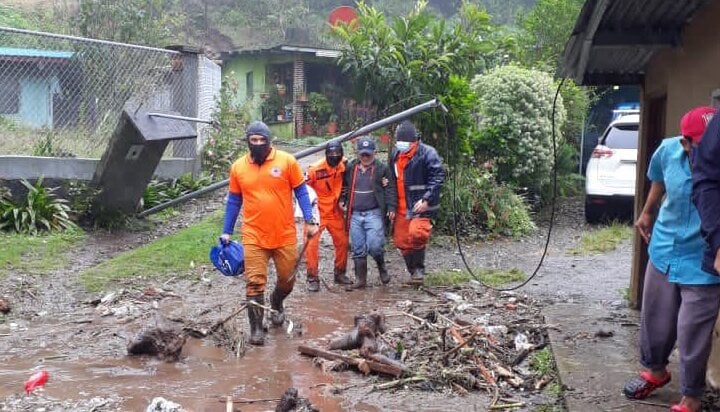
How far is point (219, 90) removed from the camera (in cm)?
1714

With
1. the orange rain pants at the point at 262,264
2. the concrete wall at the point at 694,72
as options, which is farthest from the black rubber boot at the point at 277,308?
the concrete wall at the point at 694,72

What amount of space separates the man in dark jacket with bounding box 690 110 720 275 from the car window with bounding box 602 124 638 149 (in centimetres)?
946

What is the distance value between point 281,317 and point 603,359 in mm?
3048

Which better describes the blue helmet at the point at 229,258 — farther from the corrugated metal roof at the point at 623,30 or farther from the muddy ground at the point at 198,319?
the corrugated metal roof at the point at 623,30

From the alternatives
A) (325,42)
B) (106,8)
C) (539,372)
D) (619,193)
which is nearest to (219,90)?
(106,8)

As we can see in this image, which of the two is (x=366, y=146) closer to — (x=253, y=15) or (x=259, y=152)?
(x=259, y=152)

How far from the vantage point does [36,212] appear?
35.7ft

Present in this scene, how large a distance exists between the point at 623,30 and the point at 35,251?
711cm

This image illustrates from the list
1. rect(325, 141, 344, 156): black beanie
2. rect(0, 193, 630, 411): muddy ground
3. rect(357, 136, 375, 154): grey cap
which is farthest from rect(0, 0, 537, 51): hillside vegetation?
rect(325, 141, 344, 156): black beanie

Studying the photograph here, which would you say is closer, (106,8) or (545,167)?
(545,167)

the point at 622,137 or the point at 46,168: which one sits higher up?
the point at 622,137

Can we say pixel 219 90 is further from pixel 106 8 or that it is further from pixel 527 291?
pixel 527 291

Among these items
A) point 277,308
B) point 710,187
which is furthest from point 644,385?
point 277,308

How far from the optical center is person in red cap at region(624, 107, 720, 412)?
15.2 feet
